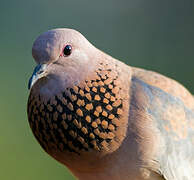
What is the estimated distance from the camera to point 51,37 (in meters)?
0.83

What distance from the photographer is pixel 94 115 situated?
2.79ft

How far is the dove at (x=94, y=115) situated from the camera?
2.78ft

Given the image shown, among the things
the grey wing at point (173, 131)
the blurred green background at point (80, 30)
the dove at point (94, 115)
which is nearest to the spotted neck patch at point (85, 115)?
the dove at point (94, 115)

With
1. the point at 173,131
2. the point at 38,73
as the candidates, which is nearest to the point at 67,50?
the point at 38,73

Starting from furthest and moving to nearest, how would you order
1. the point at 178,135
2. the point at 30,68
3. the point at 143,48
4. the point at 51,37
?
the point at 143,48, the point at 30,68, the point at 178,135, the point at 51,37

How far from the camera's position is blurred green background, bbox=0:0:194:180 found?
173 centimetres

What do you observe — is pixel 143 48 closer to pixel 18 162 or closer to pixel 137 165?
pixel 18 162

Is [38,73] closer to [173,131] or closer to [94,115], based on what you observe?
[94,115]

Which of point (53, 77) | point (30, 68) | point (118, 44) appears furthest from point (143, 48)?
point (53, 77)

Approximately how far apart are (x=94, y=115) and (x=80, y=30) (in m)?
0.99

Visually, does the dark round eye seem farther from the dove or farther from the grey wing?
the grey wing

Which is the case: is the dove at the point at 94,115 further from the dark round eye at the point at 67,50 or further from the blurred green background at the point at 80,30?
the blurred green background at the point at 80,30

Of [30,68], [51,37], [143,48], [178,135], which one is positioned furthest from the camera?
[143,48]

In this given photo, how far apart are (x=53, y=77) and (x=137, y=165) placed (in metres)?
0.29
